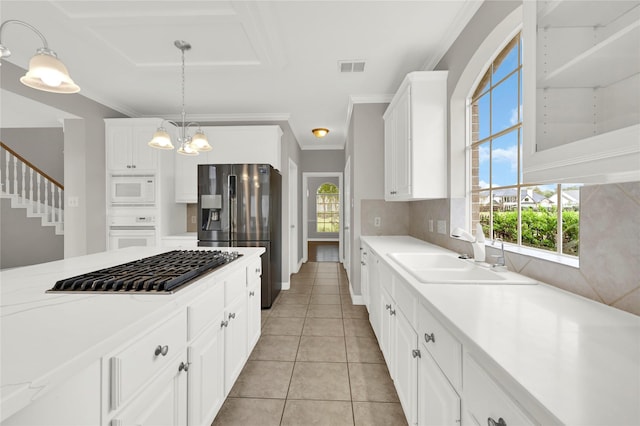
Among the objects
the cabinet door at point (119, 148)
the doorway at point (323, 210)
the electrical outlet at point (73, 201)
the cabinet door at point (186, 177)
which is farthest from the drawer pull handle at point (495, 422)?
the doorway at point (323, 210)

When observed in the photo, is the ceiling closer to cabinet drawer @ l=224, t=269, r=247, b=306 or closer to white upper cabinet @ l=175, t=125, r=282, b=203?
white upper cabinet @ l=175, t=125, r=282, b=203

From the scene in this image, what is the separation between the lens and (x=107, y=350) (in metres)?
0.70

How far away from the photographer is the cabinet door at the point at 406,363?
52.8 inches

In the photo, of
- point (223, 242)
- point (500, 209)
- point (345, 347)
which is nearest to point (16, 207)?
point (223, 242)

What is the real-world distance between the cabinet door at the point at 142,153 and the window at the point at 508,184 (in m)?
3.80

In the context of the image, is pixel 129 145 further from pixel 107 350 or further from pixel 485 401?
pixel 485 401

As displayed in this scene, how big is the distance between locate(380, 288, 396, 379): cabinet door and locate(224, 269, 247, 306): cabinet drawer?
3.33 ft

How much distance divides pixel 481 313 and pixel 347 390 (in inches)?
54.1

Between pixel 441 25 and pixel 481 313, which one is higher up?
pixel 441 25

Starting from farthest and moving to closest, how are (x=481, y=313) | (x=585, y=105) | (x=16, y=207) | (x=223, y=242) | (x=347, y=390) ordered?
(x=16, y=207), (x=223, y=242), (x=347, y=390), (x=481, y=313), (x=585, y=105)

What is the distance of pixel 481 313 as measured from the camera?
94 centimetres

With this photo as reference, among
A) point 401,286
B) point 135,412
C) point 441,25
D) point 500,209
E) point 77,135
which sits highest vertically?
point 441,25

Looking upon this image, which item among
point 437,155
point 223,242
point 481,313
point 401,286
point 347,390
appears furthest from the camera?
point 223,242

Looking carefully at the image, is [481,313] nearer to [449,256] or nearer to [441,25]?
[449,256]
